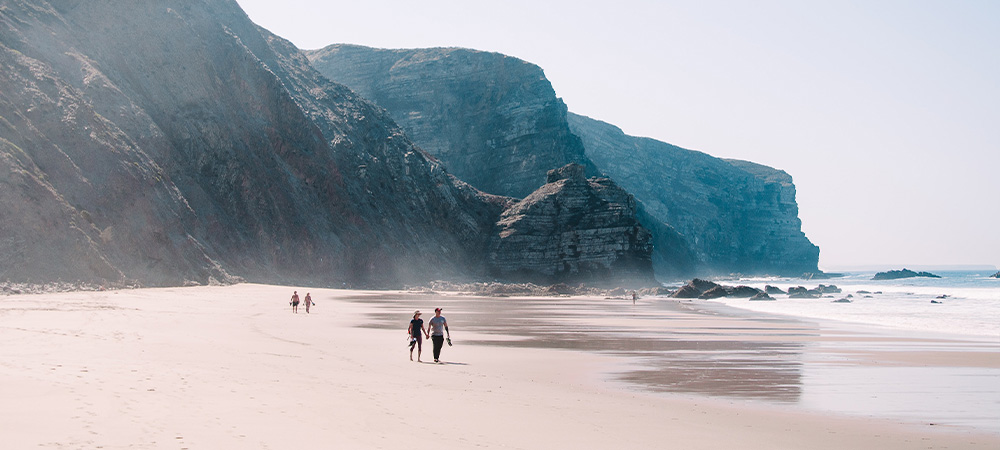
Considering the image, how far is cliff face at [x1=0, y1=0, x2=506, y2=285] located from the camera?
4420 centimetres

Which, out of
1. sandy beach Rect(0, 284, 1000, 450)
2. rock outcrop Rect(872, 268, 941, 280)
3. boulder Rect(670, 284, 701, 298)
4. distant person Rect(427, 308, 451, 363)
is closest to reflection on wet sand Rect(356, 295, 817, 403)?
sandy beach Rect(0, 284, 1000, 450)

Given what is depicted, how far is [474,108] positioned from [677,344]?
114 metres

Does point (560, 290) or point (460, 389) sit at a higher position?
point (460, 389)

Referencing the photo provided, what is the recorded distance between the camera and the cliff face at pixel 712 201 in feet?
590

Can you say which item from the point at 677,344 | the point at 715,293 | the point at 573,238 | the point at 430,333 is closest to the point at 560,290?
the point at 715,293

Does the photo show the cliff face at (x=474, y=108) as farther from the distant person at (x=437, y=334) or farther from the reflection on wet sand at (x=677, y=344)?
the distant person at (x=437, y=334)

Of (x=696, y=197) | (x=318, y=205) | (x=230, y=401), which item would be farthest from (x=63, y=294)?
(x=696, y=197)

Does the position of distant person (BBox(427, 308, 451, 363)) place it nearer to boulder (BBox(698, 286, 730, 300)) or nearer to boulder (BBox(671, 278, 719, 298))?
boulder (BBox(698, 286, 730, 300))

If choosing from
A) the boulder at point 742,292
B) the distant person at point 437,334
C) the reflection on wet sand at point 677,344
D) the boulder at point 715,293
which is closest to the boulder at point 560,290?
the boulder at point 715,293

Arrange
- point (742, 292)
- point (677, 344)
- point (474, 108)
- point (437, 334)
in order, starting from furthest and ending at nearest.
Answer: point (474, 108), point (742, 292), point (677, 344), point (437, 334)

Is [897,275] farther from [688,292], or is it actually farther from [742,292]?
[688,292]

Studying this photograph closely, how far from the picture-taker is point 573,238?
9619 centimetres

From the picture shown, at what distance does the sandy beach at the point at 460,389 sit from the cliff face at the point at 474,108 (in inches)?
4044

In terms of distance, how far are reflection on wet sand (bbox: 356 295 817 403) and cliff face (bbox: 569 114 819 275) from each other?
140017 millimetres
